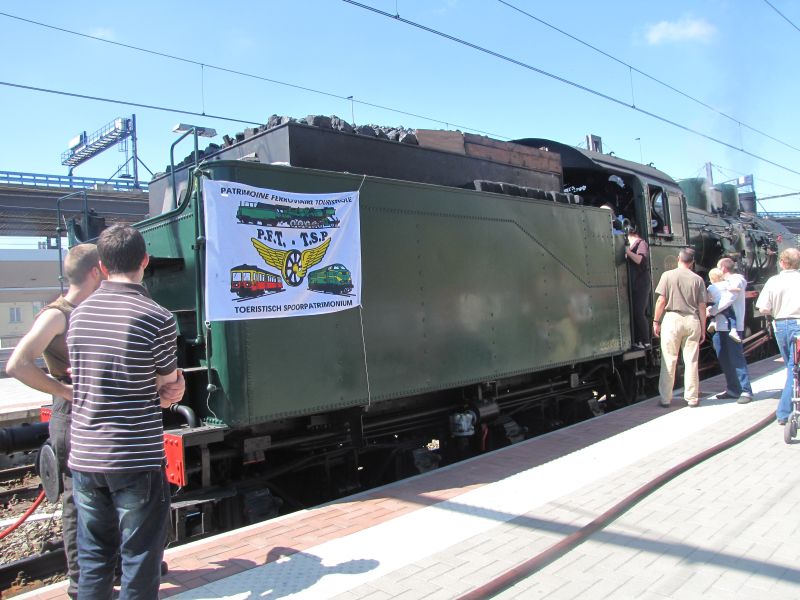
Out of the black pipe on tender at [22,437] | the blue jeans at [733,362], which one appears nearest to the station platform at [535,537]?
the black pipe on tender at [22,437]

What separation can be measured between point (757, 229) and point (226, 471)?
528 inches

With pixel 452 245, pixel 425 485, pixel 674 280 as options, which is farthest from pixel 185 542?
pixel 674 280

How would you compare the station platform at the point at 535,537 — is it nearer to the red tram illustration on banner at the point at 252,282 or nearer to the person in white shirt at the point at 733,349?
the red tram illustration on banner at the point at 252,282

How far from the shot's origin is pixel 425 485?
4480mm

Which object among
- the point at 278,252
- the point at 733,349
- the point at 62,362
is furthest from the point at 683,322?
the point at 62,362

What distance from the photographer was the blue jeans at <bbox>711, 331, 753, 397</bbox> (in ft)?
23.2

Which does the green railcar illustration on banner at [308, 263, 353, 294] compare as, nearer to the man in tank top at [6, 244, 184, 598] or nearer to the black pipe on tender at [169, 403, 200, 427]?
the black pipe on tender at [169, 403, 200, 427]

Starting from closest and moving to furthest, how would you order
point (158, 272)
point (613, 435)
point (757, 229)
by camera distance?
1. point (158, 272)
2. point (613, 435)
3. point (757, 229)

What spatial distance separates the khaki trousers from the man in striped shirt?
6.09 meters

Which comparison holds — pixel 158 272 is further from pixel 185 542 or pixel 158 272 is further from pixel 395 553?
pixel 395 553

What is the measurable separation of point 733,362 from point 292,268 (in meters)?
5.68

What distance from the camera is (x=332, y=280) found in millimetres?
4176

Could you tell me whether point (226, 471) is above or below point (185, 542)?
above

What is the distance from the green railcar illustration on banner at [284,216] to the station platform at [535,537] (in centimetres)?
190
